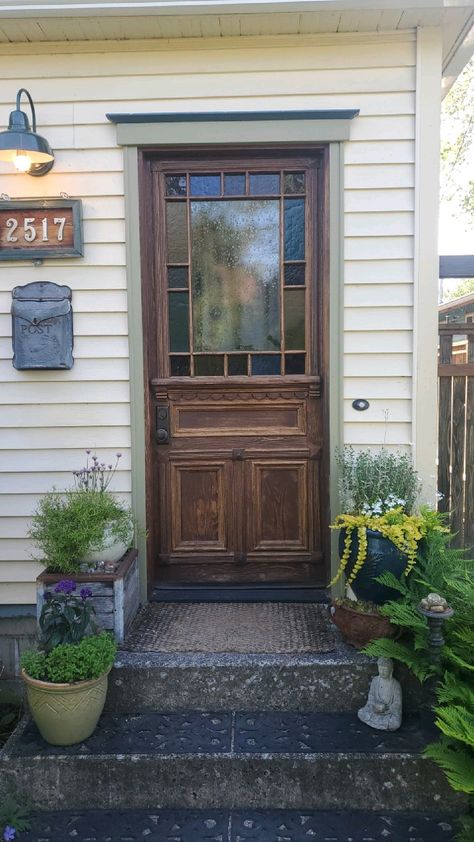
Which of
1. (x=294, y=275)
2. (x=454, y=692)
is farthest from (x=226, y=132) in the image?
(x=454, y=692)

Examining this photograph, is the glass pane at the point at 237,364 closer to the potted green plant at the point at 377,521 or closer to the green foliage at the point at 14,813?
the potted green plant at the point at 377,521

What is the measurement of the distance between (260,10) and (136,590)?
3040 mm

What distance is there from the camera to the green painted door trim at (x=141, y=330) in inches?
127

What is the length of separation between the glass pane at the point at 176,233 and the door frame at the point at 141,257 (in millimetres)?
218

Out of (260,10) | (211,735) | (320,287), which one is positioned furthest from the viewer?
(320,287)

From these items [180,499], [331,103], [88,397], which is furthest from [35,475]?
[331,103]

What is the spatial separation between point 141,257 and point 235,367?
2.65 feet

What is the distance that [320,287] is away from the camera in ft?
11.0

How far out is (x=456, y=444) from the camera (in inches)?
154

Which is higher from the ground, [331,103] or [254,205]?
[331,103]

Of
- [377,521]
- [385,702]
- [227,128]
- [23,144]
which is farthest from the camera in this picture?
[227,128]

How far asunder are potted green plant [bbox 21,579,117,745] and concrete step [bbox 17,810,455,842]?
31 cm

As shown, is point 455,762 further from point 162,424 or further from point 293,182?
point 293,182

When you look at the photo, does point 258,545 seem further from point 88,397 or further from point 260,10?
point 260,10
